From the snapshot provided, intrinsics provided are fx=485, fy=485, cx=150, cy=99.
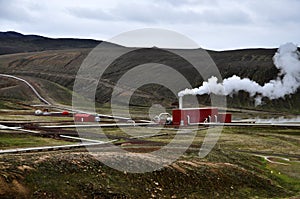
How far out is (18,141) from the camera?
70750 millimetres

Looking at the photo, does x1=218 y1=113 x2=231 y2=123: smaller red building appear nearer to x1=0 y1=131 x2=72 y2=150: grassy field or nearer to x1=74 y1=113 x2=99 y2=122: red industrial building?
x1=74 y1=113 x2=99 y2=122: red industrial building

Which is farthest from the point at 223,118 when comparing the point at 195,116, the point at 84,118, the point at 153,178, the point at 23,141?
the point at 153,178

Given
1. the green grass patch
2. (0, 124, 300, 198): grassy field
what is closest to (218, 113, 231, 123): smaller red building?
the green grass patch

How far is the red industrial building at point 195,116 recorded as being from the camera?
377ft

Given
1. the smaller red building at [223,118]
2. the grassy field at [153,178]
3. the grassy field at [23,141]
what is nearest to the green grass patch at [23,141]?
the grassy field at [23,141]

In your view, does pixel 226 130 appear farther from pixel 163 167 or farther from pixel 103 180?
pixel 103 180

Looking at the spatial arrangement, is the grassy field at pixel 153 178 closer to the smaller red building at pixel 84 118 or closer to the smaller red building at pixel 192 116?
the smaller red building at pixel 192 116

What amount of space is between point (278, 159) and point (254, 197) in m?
24.7

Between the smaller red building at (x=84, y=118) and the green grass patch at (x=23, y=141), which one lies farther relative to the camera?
the smaller red building at (x=84, y=118)

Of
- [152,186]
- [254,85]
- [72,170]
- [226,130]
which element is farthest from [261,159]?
[254,85]

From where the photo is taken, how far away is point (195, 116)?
117312 mm

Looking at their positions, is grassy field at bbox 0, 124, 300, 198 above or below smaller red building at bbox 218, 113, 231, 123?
below

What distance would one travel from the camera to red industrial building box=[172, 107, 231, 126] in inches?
4523

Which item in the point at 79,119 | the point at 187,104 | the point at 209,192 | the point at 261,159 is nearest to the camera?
the point at 209,192
